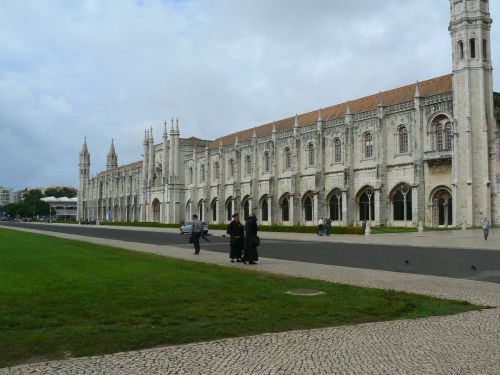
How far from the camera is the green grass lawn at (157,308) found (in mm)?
6746

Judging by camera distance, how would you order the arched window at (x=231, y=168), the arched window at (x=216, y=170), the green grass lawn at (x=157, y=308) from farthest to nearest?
1. the arched window at (x=216, y=170)
2. the arched window at (x=231, y=168)
3. the green grass lawn at (x=157, y=308)

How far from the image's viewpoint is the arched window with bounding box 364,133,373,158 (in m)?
48.7

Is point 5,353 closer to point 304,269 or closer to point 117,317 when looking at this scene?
point 117,317

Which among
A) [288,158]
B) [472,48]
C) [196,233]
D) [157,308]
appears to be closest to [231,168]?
[288,158]

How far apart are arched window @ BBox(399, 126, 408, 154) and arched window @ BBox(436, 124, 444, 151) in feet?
10.2

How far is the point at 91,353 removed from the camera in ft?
20.0

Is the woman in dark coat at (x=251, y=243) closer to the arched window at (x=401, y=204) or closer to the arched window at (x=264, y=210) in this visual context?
the arched window at (x=401, y=204)

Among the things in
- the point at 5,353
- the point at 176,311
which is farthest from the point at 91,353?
the point at 176,311

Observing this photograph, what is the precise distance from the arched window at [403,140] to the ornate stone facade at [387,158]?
0.09 m

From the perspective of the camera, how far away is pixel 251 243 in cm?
1758

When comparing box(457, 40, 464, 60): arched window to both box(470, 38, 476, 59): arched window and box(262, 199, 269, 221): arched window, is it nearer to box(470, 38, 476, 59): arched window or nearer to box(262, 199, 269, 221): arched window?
box(470, 38, 476, 59): arched window

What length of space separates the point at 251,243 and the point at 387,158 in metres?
32.2

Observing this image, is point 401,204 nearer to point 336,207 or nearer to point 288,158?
point 336,207

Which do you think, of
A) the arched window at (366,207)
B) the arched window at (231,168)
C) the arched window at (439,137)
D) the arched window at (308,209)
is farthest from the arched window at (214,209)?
the arched window at (439,137)
